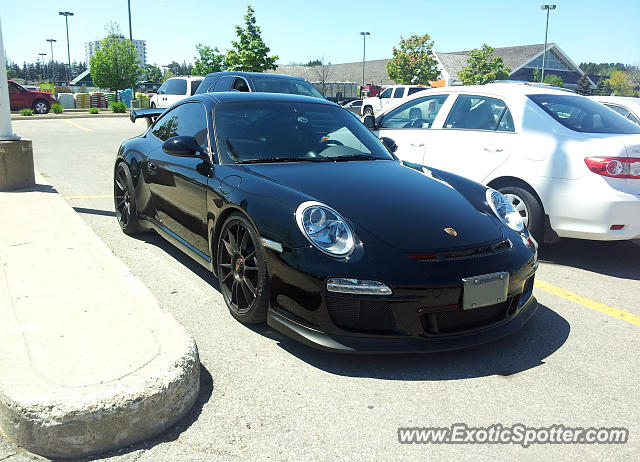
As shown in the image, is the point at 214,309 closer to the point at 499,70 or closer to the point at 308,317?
the point at 308,317

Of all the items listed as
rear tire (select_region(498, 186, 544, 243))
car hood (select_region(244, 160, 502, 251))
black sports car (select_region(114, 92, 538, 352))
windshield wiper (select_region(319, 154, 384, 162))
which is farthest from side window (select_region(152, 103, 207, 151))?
rear tire (select_region(498, 186, 544, 243))

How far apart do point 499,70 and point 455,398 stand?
2285 inches

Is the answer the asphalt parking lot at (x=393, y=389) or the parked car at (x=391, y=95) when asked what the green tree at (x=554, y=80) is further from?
the asphalt parking lot at (x=393, y=389)

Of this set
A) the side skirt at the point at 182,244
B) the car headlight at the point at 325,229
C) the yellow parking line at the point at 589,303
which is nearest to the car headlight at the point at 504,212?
the yellow parking line at the point at 589,303

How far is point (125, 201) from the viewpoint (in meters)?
5.67

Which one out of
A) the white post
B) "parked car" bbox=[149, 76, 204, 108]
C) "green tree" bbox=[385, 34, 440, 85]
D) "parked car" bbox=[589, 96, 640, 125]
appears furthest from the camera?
"green tree" bbox=[385, 34, 440, 85]

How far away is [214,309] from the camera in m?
3.93

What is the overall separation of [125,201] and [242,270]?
261 centimetres

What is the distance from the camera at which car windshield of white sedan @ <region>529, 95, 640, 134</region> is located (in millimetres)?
5383

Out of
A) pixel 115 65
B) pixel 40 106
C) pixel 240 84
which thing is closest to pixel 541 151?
pixel 240 84

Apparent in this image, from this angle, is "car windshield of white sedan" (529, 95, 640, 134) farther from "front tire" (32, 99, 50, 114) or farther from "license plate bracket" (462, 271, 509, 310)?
"front tire" (32, 99, 50, 114)

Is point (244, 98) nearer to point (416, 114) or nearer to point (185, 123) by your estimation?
point (185, 123)

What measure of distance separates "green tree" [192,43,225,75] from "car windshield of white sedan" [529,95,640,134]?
36358mm

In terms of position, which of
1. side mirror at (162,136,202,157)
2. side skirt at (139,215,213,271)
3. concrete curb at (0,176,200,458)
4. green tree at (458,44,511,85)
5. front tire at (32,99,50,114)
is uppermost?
green tree at (458,44,511,85)
